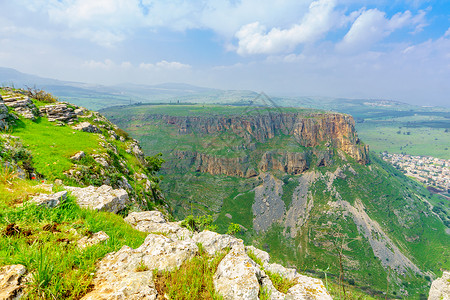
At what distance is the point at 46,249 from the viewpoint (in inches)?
156

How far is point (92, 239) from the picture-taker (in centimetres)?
505

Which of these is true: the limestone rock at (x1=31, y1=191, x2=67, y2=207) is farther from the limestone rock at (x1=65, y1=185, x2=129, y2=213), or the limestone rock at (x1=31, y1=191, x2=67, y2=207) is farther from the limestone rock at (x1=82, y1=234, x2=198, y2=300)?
the limestone rock at (x1=82, y1=234, x2=198, y2=300)

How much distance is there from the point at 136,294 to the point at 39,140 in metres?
18.5

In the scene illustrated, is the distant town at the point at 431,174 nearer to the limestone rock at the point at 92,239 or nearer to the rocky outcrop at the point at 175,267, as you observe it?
the rocky outcrop at the point at 175,267

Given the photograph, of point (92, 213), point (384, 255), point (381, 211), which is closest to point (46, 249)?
point (92, 213)

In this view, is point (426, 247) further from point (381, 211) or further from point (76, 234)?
point (76, 234)

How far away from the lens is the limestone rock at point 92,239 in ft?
15.4

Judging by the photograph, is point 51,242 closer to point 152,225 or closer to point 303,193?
point 152,225

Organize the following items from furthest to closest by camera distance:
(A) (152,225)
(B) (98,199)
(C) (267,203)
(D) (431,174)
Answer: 1. (D) (431,174)
2. (C) (267,203)
3. (A) (152,225)
4. (B) (98,199)

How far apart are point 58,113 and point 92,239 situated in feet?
96.0

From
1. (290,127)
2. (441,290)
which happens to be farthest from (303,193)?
(441,290)

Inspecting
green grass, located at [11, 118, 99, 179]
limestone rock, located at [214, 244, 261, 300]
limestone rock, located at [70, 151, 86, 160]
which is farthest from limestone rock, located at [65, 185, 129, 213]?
limestone rock, located at [70, 151, 86, 160]

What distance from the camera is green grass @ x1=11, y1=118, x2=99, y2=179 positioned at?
1155cm

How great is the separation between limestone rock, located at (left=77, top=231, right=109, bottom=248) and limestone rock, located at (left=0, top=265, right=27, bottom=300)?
52.3 inches
